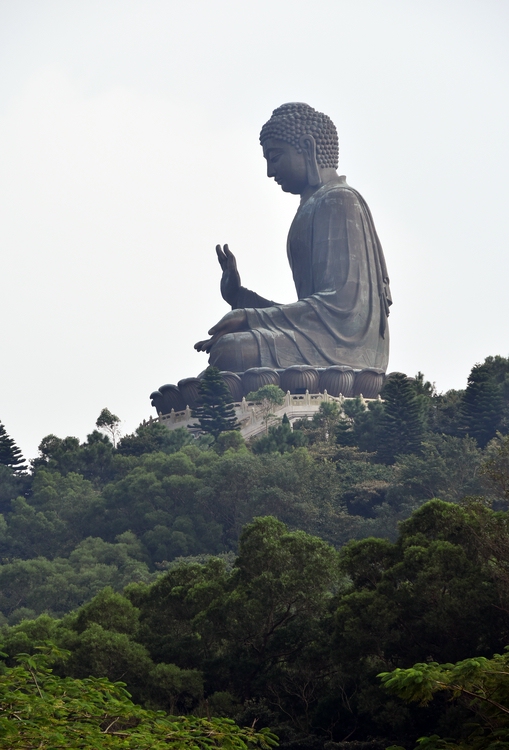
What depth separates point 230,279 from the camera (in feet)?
124

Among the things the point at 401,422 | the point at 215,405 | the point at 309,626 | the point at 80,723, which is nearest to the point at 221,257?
the point at 215,405

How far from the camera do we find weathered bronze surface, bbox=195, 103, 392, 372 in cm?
3581

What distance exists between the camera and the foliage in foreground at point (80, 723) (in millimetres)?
8680

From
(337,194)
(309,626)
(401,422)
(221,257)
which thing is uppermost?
(337,194)

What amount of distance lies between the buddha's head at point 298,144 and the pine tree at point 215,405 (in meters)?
7.13

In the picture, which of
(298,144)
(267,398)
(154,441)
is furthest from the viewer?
(298,144)

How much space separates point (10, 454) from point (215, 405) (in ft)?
16.3

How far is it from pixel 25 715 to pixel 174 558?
16.5 meters

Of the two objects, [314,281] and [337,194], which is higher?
[337,194]

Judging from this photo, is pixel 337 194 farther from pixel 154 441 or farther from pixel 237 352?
pixel 154 441

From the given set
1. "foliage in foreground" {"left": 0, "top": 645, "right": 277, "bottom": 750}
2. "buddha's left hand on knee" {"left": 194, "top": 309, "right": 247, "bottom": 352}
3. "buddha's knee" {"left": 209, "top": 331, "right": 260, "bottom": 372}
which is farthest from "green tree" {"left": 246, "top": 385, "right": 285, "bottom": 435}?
"foliage in foreground" {"left": 0, "top": 645, "right": 277, "bottom": 750}

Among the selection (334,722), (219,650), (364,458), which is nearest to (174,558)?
(364,458)

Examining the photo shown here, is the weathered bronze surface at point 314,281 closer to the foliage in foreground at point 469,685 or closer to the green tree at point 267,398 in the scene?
the green tree at point 267,398

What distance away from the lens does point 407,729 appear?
40.6ft
